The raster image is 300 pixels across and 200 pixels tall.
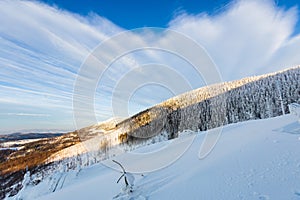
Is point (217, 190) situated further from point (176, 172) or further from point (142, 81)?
point (142, 81)

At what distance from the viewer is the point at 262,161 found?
15.6 ft

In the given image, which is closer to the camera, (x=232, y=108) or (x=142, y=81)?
(x=142, y=81)

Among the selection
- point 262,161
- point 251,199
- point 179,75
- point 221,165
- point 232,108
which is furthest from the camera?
point 232,108

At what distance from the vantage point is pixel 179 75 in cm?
597

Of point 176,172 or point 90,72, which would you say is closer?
point 90,72

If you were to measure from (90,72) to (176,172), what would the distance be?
3851mm

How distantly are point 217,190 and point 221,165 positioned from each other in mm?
1432

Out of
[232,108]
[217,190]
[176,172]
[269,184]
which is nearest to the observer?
[269,184]

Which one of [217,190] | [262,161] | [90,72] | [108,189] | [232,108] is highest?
[232,108]

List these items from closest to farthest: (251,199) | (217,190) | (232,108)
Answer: (251,199)
(217,190)
(232,108)

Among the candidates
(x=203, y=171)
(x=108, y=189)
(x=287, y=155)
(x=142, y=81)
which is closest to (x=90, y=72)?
(x=142, y=81)

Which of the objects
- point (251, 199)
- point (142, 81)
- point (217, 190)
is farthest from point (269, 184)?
point (142, 81)

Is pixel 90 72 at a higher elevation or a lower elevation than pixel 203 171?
higher

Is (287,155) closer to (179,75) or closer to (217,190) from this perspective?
(217,190)
